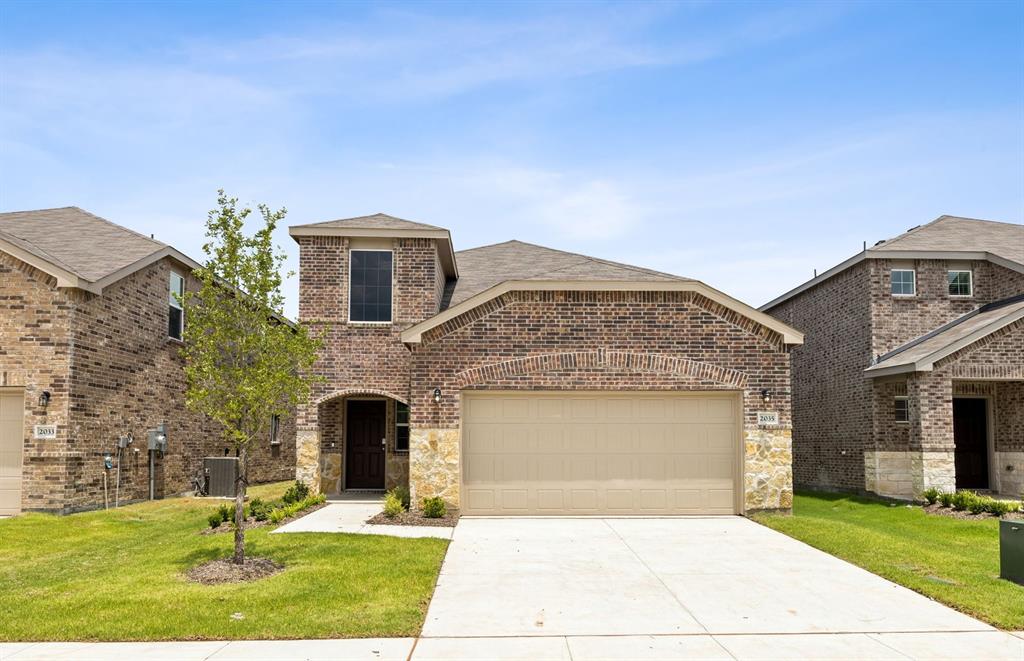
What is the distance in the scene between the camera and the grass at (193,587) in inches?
295

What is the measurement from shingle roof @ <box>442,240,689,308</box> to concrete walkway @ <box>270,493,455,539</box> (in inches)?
211

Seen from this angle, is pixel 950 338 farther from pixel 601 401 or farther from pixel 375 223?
pixel 375 223

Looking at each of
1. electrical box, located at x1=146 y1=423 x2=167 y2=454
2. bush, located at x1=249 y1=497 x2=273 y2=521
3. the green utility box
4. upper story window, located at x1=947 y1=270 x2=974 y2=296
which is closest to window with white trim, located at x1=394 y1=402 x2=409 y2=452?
bush, located at x1=249 y1=497 x2=273 y2=521

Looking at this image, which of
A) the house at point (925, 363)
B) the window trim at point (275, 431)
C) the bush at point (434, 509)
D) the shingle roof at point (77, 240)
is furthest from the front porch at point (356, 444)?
the house at point (925, 363)

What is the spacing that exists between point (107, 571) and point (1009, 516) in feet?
50.5

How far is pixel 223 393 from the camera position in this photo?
10109mm

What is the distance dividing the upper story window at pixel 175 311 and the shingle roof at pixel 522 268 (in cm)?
674

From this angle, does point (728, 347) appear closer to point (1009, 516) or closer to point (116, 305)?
point (1009, 516)

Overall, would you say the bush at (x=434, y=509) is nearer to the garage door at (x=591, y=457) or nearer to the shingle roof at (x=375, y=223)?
the garage door at (x=591, y=457)

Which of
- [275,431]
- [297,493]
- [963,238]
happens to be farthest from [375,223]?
[963,238]

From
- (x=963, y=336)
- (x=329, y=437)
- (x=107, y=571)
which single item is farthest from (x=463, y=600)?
(x=963, y=336)

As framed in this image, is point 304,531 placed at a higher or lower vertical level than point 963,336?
lower

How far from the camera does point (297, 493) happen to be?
17.0m

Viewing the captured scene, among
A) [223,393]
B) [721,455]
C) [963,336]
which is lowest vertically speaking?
[721,455]
